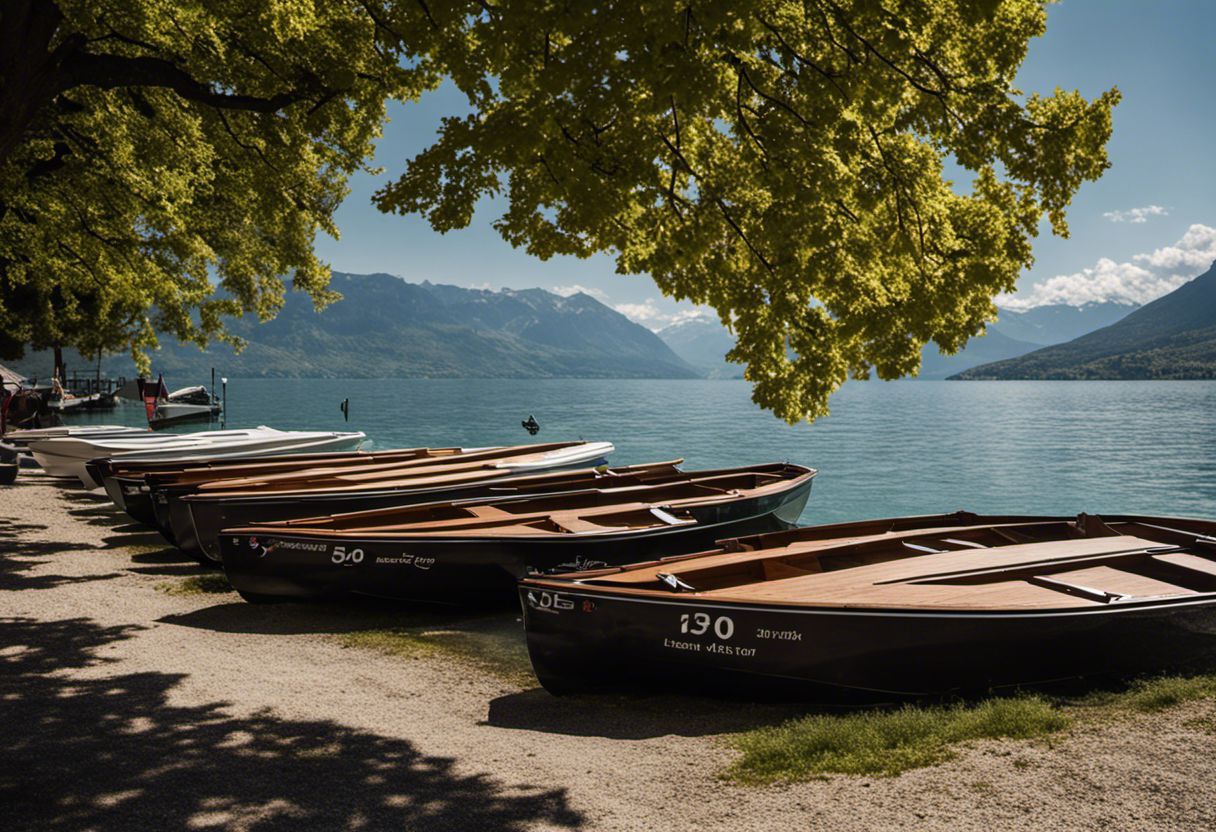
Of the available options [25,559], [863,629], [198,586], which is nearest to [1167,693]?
[863,629]

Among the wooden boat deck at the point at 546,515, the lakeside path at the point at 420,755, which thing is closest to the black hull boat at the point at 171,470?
the wooden boat deck at the point at 546,515

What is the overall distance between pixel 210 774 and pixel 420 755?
67.5 inches

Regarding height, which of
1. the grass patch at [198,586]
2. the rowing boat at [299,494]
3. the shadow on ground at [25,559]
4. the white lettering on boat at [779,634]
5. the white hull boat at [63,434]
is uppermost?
the white hull boat at [63,434]

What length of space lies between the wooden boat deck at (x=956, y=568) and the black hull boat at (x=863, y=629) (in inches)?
1.5

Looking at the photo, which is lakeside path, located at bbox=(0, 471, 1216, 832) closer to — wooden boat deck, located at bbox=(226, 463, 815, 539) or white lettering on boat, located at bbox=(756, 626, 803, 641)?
white lettering on boat, located at bbox=(756, 626, 803, 641)

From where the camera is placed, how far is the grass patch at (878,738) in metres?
7.03

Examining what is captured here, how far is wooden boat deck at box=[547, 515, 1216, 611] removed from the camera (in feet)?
31.5

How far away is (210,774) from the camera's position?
688 centimetres

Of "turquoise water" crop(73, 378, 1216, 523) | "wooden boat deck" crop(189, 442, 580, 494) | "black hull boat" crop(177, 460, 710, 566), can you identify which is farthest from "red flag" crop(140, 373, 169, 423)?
"black hull boat" crop(177, 460, 710, 566)

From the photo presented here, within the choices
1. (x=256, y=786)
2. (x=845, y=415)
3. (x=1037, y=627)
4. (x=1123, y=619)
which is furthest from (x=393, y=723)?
(x=845, y=415)

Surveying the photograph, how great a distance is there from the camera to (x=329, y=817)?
20.3ft

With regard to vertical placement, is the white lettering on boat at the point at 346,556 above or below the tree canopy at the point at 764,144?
below

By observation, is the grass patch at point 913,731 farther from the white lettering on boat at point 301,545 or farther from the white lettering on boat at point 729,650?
the white lettering on boat at point 301,545

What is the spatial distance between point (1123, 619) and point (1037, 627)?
1056 mm
